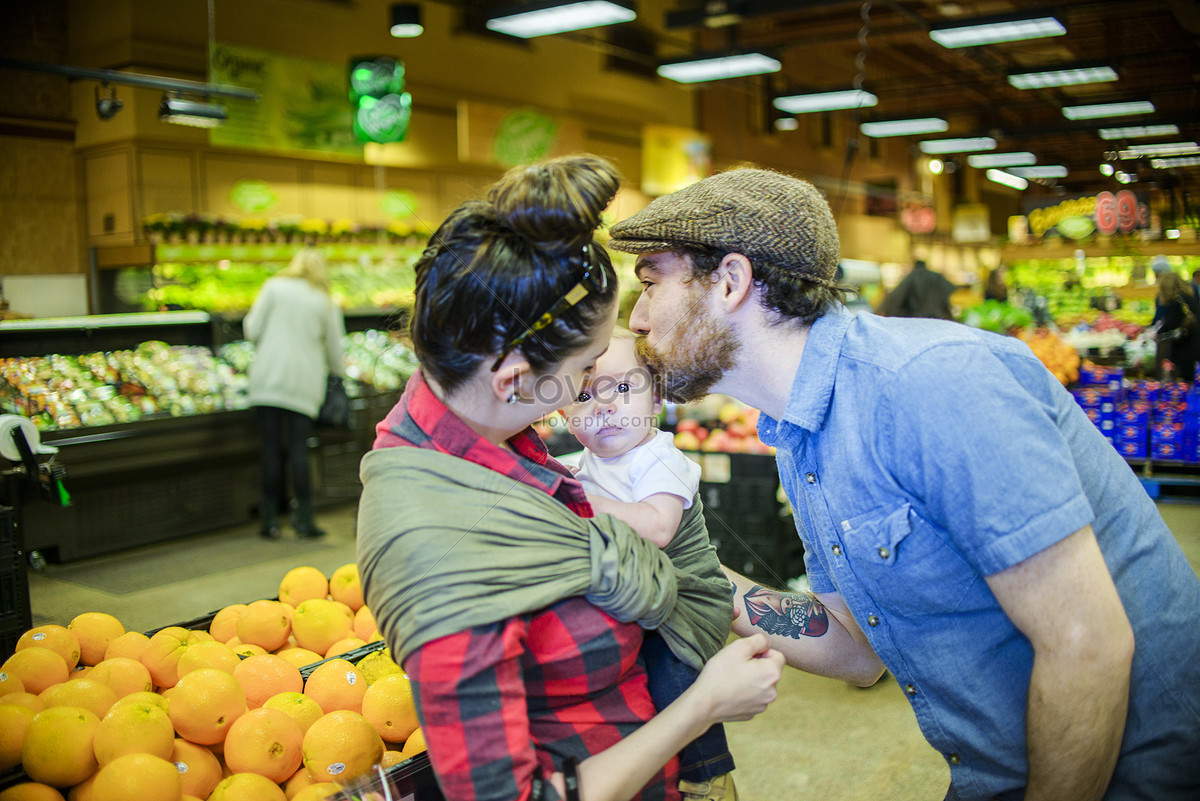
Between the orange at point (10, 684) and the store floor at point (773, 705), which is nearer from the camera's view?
the orange at point (10, 684)

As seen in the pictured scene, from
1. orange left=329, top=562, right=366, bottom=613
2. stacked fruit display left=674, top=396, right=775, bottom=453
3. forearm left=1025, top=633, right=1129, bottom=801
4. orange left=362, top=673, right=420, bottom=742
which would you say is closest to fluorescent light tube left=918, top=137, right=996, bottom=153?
stacked fruit display left=674, top=396, right=775, bottom=453

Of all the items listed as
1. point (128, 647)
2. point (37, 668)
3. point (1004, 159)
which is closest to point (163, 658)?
point (128, 647)

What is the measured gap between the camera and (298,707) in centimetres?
163

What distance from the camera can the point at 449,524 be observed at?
1.08 metres

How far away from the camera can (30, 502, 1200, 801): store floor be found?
9.18 ft

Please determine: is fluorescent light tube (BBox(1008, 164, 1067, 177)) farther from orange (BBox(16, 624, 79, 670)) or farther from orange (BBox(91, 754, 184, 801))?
orange (BBox(91, 754, 184, 801))

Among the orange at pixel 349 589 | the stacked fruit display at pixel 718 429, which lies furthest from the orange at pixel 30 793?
the stacked fruit display at pixel 718 429

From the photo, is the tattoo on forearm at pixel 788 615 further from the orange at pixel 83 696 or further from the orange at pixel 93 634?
the orange at pixel 93 634

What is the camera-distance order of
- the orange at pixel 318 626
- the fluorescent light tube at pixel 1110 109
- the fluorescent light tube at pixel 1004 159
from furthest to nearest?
the fluorescent light tube at pixel 1004 159 < the fluorescent light tube at pixel 1110 109 < the orange at pixel 318 626

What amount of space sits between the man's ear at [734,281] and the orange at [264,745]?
1.10 m

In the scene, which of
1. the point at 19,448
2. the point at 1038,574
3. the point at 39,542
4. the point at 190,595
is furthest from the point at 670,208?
the point at 39,542

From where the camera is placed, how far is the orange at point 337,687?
170 cm

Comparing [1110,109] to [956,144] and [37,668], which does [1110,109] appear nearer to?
[956,144]

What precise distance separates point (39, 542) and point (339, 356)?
2.08 meters
